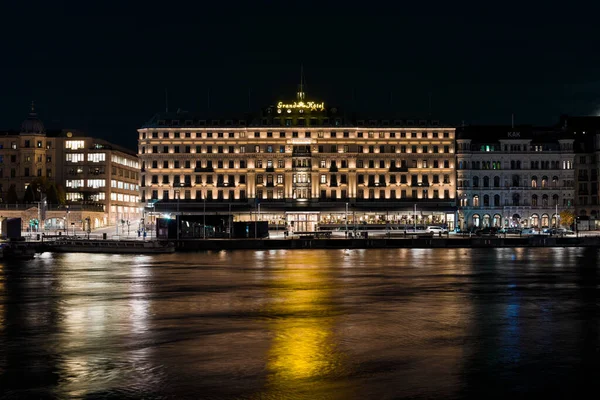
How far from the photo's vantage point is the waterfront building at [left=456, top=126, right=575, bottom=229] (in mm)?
175500

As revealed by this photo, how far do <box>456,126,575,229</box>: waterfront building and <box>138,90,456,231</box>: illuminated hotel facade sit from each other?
425cm

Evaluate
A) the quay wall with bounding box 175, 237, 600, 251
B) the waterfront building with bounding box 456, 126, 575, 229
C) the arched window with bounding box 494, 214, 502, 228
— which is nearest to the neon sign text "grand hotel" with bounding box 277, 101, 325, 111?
the waterfront building with bounding box 456, 126, 575, 229

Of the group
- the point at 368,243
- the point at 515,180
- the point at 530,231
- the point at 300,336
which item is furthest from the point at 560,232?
the point at 300,336

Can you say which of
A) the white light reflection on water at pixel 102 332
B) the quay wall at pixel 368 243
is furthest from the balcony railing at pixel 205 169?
the white light reflection on water at pixel 102 332

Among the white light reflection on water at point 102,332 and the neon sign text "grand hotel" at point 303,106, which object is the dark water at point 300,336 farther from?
the neon sign text "grand hotel" at point 303,106

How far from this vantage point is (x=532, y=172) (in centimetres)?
17638

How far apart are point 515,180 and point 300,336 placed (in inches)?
5967

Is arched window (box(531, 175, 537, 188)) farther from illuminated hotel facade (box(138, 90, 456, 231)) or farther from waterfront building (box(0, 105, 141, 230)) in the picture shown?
waterfront building (box(0, 105, 141, 230))

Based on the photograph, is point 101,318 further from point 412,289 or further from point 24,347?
point 412,289

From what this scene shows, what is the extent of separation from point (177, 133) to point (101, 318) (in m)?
143

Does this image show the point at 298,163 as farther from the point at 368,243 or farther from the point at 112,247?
the point at 112,247

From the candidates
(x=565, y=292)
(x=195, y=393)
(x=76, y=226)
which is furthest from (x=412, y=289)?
(x=76, y=226)

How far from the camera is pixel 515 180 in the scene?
177 meters

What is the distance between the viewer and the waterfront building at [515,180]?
176 metres
